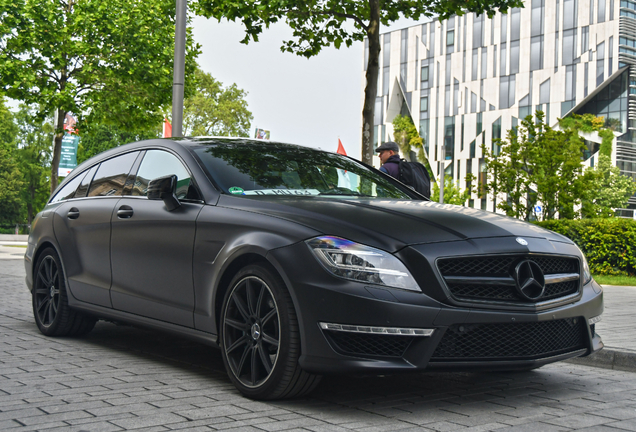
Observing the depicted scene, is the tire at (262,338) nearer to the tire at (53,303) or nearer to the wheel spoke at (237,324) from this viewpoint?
the wheel spoke at (237,324)

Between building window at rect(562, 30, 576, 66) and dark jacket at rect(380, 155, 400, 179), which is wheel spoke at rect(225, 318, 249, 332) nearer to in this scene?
dark jacket at rect(380, 155, 400, 179)

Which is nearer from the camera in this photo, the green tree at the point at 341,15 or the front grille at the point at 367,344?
the front grille at the point at 367,344

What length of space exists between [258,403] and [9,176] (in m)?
73.8

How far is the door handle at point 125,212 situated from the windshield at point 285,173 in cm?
71

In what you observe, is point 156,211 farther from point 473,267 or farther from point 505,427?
point 505,427

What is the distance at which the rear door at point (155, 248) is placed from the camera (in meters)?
4.87

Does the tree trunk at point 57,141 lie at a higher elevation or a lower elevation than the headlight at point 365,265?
higher

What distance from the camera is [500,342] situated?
3986 mm

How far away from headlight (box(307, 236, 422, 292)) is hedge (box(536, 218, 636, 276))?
13679 mm

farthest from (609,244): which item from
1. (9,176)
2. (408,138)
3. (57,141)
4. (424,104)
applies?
(9,176)

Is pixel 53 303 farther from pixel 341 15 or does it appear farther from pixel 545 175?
pixel 545 175

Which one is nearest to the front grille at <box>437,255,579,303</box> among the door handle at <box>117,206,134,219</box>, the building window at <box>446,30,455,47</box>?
the door handle at <box>117,206,134,219</box>

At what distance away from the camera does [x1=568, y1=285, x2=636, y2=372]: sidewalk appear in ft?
19.3

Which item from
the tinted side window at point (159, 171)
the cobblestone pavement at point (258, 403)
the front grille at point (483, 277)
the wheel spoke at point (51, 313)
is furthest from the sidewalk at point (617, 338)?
the wheel spoke at point (51, 313)
